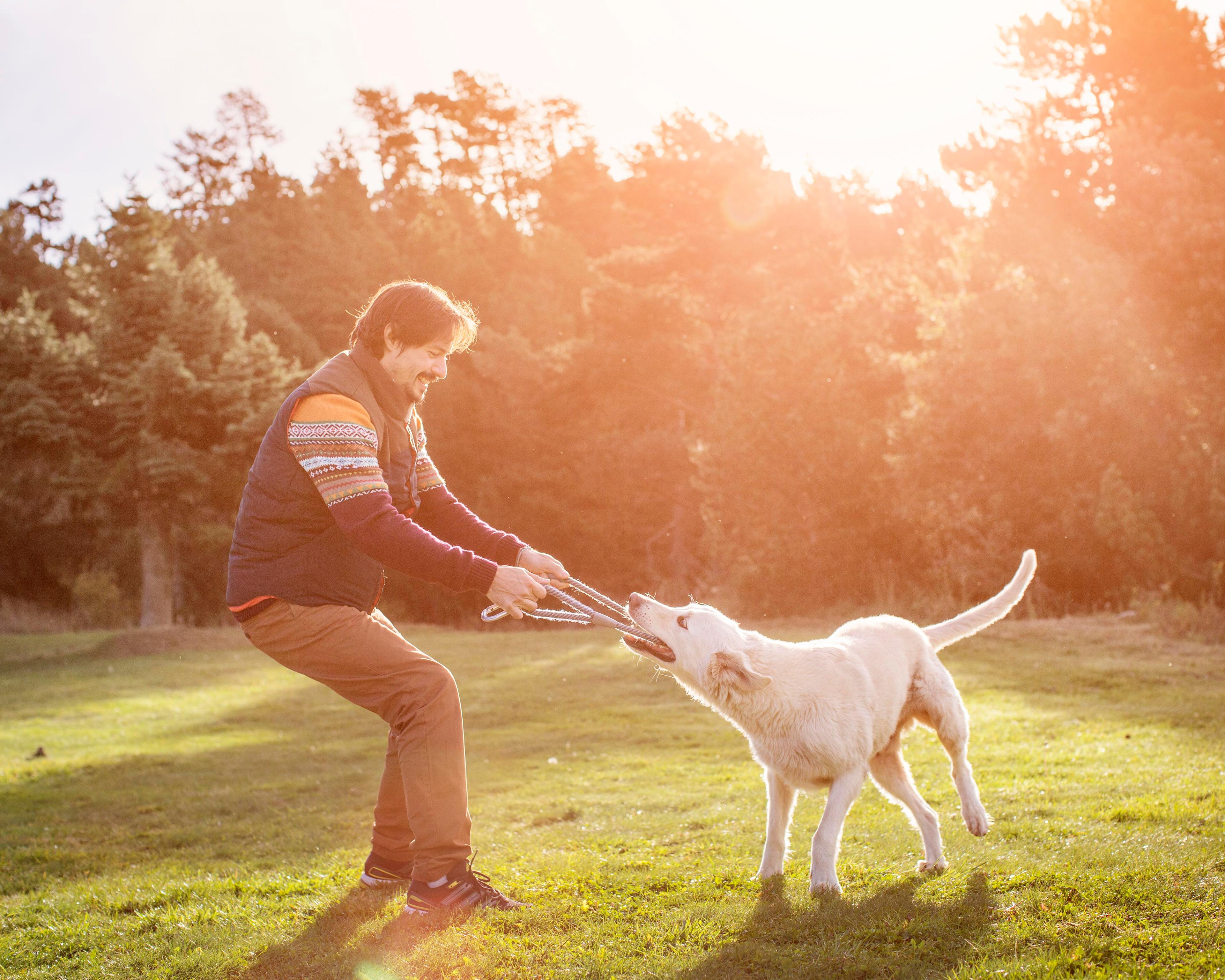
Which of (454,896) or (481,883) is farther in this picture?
(481,883)

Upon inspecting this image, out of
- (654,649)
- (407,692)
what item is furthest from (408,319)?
(654,649)

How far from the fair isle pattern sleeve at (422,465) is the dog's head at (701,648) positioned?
1.08 meters

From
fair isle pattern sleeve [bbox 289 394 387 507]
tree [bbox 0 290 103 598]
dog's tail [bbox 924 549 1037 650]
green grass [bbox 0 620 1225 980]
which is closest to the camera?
green grass [bbox 0 620 1225 980]

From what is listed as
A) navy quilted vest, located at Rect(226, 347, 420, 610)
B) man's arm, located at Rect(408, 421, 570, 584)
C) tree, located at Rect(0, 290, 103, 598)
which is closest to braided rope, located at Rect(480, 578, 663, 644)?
man's arm, located at Rect(408, 421, 570, 584)

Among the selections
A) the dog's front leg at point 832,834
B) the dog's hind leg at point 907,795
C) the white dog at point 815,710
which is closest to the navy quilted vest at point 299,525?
the white dog at point 815,710

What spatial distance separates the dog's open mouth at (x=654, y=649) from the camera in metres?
4.73

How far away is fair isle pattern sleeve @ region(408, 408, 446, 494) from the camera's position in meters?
4.66

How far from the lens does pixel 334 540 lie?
4199mm

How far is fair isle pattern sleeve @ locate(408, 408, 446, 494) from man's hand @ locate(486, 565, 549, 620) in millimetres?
853

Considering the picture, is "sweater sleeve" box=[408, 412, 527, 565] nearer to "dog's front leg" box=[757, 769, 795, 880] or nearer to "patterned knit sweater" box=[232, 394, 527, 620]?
"patterned knit sweater" box=[232, 394, 527, 620]

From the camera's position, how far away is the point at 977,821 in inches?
203

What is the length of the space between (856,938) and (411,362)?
2.82 metres

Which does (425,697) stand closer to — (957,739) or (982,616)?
(957,739)

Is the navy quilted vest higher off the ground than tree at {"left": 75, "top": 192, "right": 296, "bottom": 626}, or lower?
lower
